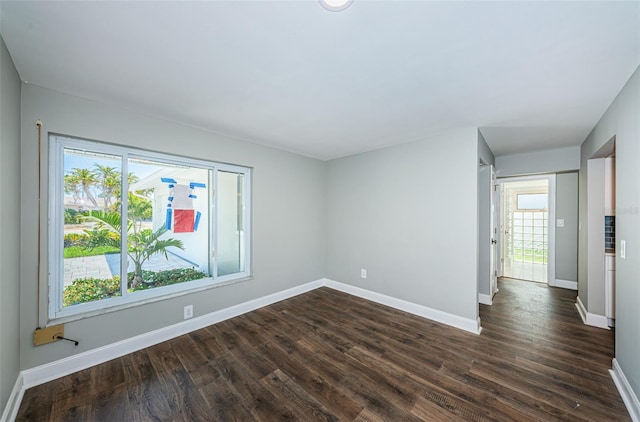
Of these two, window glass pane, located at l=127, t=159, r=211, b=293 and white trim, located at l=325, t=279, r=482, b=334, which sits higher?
window glass pane, located at l=127, t=159, r=211, b=293

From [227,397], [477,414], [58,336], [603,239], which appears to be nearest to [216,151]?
[58,336]

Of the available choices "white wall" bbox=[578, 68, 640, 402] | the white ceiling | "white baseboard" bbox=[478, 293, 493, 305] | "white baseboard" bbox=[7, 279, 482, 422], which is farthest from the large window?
"white wall" bbox=[578, 68, 640, 402]

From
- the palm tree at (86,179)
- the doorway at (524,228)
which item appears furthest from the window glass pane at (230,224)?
the doorway at (524,228)

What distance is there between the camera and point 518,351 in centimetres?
233

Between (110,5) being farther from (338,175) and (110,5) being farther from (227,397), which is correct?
(338,175)

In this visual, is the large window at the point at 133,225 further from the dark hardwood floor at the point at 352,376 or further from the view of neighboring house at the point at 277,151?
the dark hardwood floor at the point at 352,376

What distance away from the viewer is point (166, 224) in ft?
8.86

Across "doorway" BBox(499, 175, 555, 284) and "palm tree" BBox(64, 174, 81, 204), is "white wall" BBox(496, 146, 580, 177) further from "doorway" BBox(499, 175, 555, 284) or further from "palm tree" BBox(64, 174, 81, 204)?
"palm tree" BBox(64, 174, 81, 204)

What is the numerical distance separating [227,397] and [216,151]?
2551 mm

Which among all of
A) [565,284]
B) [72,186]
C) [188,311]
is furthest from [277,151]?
[565,284]

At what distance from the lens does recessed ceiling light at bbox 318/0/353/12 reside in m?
1.10

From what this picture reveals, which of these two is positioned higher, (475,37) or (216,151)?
(475,37)

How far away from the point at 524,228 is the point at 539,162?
9.23 feet

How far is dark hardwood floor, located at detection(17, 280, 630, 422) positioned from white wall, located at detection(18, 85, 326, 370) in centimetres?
30
